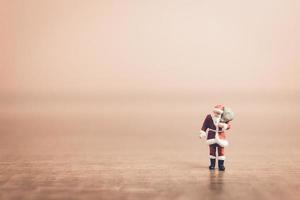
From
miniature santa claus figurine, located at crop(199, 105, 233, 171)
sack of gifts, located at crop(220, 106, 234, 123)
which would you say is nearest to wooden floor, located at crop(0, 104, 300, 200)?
miniature santa claus figurine, located at crop(199, 105, 233, 171)

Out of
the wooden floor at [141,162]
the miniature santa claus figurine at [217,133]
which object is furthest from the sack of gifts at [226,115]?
the wooden floor at [141,162]

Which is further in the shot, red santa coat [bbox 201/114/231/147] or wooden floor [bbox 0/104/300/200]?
red santa coat [bbox 201/114/231/147]

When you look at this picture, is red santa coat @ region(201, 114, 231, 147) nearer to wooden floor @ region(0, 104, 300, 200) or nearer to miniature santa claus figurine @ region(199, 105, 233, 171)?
miniature santa claus figurine @ region(199, 105, 233, 171)

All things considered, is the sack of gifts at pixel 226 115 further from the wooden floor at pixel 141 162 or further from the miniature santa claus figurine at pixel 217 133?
the wooden floor at pixel 141 162

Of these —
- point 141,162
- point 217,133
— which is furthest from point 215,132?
point 141,162

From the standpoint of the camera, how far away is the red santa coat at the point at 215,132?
217cm

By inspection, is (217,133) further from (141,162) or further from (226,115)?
(141,162)

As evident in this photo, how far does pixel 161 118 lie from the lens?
4340mm

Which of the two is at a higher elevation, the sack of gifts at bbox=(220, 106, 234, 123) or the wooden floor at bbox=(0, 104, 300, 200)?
the sack of gifts at bbox=(220, 106, 234, 123)

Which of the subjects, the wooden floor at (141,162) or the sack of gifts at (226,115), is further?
the sack of gifts at (226,115)

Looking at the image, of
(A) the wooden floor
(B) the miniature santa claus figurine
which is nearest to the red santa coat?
(B) the miniature santa claus figurine

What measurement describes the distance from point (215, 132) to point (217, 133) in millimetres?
10

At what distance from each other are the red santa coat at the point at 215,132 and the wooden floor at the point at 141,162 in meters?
0.11

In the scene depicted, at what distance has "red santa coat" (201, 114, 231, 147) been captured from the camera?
2.17 metres
